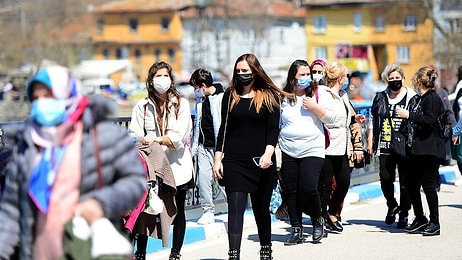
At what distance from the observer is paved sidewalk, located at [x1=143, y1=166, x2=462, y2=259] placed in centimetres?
1088

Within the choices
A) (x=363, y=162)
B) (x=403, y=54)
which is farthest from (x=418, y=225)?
(x=403, y=54)

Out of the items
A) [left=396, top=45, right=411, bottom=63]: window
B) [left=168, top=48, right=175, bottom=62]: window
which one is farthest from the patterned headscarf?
[left=168, top=48, right=175, bottom=62]: window

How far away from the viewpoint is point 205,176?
12305 millimetres

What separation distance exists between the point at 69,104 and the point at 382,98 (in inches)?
273

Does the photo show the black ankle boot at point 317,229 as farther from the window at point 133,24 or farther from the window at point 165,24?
the window at point 133,24

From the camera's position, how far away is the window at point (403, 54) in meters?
97.4

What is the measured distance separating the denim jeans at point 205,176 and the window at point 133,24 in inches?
4592

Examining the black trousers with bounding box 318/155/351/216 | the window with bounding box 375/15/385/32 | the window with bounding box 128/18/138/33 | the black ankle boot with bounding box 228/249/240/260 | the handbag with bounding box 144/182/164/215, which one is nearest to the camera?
the handbag with bounding box 144/182/164/215

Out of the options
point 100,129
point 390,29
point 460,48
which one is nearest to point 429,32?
point 390,29

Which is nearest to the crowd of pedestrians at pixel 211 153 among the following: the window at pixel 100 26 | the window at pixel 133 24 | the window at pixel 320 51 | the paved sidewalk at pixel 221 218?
the paved sidewalk at pixel 221 218

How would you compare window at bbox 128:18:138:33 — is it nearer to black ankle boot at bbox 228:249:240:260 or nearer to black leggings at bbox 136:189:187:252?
black leggings at bbox 136:189:187:252

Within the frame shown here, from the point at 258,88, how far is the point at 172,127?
2.78 feet

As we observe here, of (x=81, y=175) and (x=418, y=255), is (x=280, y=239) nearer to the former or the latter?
(x=418, y=255)

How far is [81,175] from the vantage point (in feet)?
16.6
